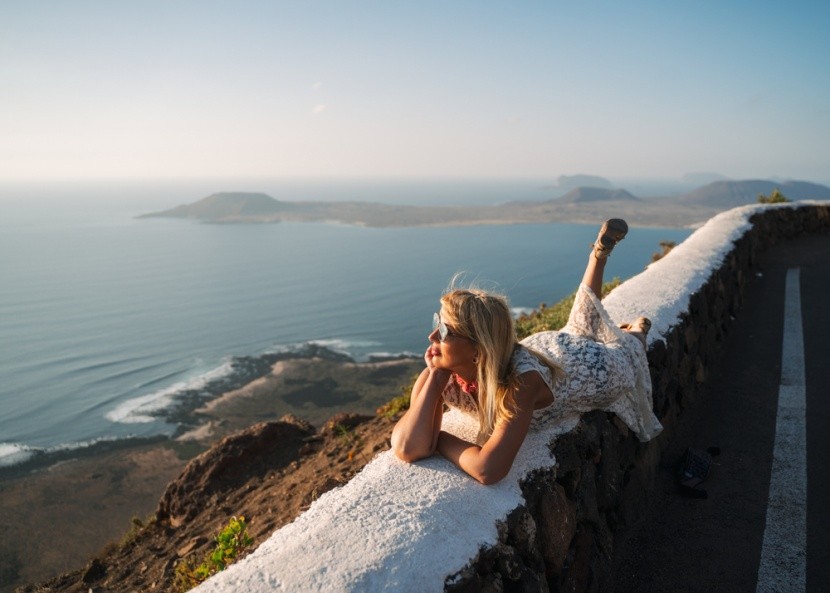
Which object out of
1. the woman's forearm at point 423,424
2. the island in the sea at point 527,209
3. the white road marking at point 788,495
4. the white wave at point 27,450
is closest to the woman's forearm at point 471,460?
the woman's forearm at point 423,424

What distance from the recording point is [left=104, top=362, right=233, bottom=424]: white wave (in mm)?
32834

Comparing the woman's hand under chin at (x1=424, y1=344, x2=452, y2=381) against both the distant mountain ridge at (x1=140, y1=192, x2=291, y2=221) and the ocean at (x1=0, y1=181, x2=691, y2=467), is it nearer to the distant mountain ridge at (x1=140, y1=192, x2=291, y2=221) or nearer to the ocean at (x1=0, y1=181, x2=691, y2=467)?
the ocean at (x1=0, y1=181, x2=691, y2=467)

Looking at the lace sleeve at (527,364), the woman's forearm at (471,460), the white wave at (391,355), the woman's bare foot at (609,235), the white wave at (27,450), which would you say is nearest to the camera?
the woman's forearm at (471,460)

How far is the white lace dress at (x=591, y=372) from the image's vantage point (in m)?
3.24

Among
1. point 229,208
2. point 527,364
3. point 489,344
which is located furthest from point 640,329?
point 229,208

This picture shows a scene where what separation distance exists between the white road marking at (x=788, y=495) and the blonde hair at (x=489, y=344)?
6.11 ft

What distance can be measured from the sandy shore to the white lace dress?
1333 cm

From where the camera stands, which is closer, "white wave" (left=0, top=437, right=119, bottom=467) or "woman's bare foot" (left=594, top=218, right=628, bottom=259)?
"woman's bare foot" (left=594, top=218, right=628, bottom=259)

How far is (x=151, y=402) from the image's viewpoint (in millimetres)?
35125

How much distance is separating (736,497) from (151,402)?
35555mm

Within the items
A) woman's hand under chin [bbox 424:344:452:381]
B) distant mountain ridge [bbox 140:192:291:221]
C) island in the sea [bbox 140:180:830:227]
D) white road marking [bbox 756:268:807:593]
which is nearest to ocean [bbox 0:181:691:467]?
woman's hand under chin [bbox 424:344:452:381]

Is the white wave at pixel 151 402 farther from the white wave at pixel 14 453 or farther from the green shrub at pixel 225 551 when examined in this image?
the green shrub at pixel 225 551

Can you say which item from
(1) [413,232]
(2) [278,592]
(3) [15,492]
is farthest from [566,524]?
(1) [413,232]

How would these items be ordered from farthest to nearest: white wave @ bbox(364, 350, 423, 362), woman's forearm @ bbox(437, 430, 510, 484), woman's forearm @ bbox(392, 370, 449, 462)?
white wave @ bbox(364, 350, 423, 362) → woman's forearm @ bbox(392, 370, 449, 462) → woman's forearm @ bbox(437, 430, 510, 484)
